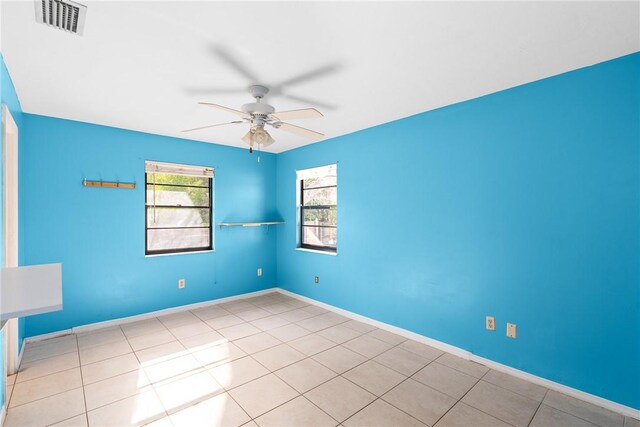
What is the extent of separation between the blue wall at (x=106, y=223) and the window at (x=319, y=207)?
1.03m

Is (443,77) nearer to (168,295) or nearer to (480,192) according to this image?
(480,192)

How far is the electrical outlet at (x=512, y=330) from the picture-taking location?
2596 millimetres

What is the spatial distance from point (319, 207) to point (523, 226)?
2738mm

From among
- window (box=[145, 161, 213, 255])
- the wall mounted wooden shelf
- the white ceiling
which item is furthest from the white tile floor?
the white ceiling

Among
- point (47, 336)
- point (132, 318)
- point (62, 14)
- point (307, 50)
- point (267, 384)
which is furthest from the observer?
point (132, 318)

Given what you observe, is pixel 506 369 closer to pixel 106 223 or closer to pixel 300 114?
pixel 300 114

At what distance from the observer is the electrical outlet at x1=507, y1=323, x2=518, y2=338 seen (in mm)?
2596

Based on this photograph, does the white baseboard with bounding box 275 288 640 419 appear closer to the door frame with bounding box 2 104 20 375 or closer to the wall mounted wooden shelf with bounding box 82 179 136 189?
the wall mounted wooden shelf with bounding box 82 179 136 189

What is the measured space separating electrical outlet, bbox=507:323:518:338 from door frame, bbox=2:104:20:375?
4.15 metres

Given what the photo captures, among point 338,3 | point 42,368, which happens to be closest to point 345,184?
point 338,3

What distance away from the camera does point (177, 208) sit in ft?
14.2

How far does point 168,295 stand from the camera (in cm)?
418

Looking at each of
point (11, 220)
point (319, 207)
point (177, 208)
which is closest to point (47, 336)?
point (11, 220)

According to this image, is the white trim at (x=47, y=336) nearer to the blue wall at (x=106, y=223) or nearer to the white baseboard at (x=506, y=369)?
the blue wall at (x=106, y=223)
